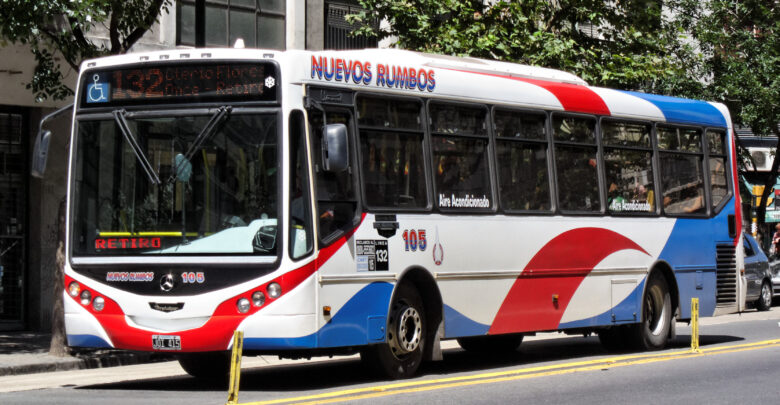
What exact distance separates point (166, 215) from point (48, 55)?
747 cm

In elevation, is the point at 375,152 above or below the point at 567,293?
above

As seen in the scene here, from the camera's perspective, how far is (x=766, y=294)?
89.5 feet

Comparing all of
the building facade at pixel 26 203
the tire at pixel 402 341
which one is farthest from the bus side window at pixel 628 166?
the building facade at pixel 26 203

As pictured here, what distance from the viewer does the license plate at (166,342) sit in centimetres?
1062

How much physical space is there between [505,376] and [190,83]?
4180 mm

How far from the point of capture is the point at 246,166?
35.5ft

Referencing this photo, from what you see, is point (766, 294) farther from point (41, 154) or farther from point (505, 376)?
point (41, 154)

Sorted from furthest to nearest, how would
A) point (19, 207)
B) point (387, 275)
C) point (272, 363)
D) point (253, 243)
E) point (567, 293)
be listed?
point (19, 207), point (272, 363), point (567, 293), point (387, 275), point (253, 243)

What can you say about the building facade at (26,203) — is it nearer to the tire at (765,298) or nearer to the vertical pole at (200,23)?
the vertical pole at (200,23)

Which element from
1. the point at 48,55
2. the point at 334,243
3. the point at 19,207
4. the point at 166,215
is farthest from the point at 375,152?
the point at 19,207

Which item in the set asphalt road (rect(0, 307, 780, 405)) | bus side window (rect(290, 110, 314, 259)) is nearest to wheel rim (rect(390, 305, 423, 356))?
asphalt road (rect(0, 307, 780, 405))

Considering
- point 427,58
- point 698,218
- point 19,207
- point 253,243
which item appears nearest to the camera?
point 253,243

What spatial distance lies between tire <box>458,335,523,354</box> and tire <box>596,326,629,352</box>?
1109 millimetres

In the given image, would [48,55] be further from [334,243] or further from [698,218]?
[698,218]
